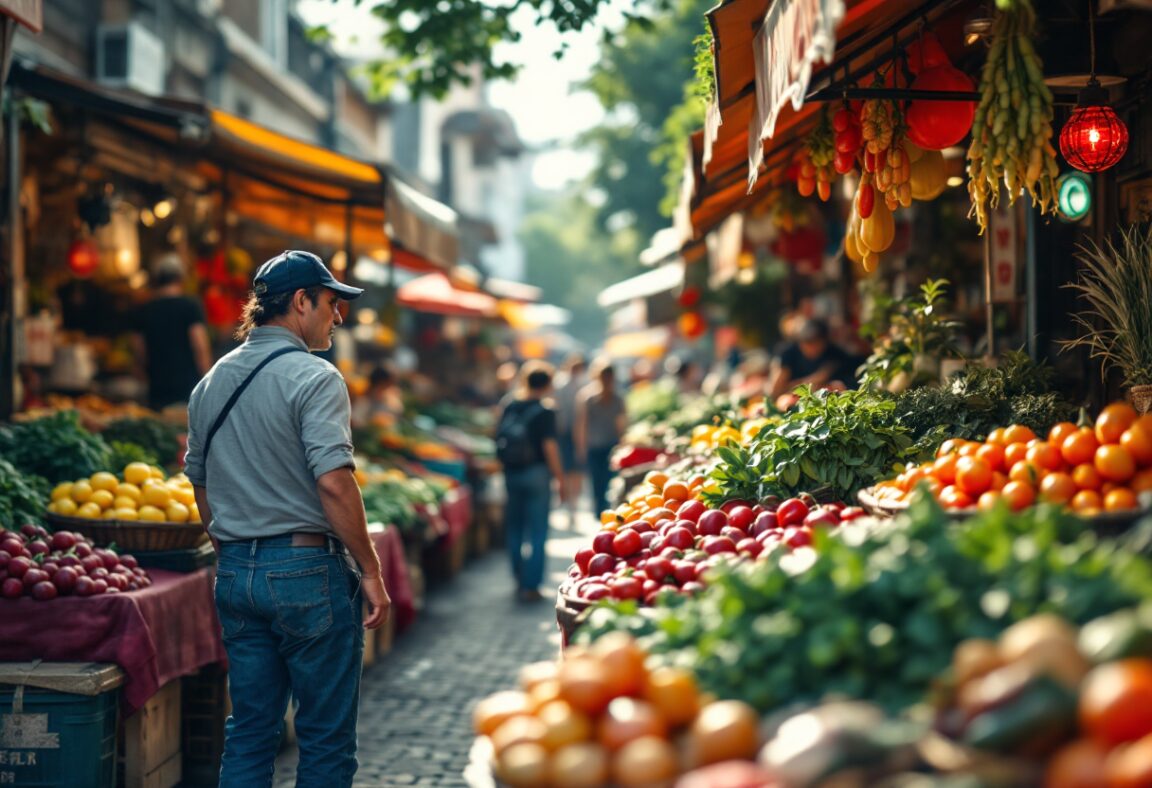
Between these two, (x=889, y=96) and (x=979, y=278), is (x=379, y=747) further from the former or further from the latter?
(x=979, y=278)

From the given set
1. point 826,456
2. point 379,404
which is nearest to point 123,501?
point 826,456

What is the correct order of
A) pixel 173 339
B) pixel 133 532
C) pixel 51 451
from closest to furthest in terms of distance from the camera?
pixel 133 532 < pixel 51 451 < pixel 173 339

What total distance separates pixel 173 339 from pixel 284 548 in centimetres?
564

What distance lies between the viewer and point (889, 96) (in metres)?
4.93

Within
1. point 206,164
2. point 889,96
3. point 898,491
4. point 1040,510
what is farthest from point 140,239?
point 1040,510

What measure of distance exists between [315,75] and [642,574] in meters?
19.6

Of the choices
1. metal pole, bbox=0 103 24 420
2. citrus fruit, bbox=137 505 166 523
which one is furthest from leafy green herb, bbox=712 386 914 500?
metal pole, bbox=0 103 24 420

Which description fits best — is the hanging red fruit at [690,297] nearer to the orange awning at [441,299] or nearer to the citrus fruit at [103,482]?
the orange awning at [441,299]

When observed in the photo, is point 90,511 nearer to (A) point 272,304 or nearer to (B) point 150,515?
(B) point 150,515

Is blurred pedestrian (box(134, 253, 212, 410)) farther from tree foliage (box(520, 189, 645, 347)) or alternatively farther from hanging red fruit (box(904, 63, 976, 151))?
tree foliage (box(520, 189, 645, 347))

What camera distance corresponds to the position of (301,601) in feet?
14.3

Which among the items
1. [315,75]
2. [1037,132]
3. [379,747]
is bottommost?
[379,747]

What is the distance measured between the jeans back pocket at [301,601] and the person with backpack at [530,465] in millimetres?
6408

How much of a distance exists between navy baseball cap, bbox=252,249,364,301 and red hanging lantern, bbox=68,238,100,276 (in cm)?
583
